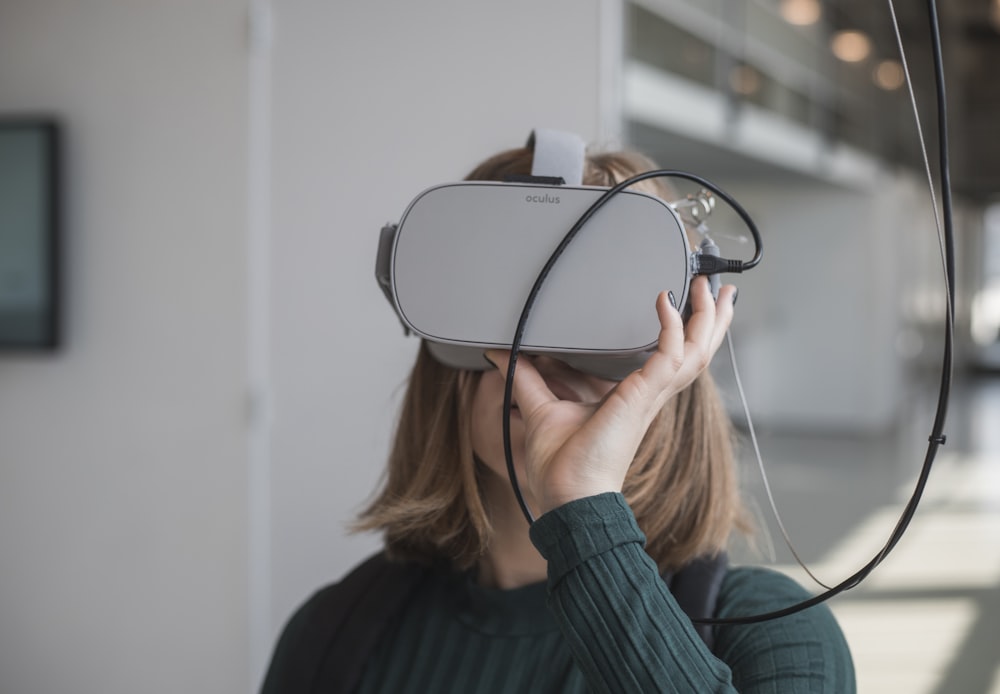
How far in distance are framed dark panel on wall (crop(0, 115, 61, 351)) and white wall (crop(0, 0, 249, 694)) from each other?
0.15ft

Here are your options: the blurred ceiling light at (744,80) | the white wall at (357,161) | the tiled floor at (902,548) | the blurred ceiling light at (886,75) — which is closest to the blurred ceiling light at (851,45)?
the blurred ceiling light at (886,75)

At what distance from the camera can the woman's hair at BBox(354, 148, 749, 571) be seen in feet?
2.93

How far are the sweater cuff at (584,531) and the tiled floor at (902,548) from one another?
0.77m

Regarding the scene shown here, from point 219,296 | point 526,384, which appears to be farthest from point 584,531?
point 219,296

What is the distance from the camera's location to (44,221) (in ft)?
6.82

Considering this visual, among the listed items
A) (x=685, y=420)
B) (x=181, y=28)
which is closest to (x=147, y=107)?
(x=181, y=28)

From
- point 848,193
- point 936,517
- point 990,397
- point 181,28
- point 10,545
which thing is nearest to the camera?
point 181,28

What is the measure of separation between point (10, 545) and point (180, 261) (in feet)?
2.95

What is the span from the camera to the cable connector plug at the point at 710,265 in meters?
0.70

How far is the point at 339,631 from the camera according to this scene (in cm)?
99

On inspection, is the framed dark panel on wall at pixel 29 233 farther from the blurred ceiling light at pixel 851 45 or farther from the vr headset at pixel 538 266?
the blurred ceiling light at pixel 851 45

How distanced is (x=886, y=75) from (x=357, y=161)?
7.07 meters

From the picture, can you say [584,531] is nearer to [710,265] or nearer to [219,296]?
[710,265]

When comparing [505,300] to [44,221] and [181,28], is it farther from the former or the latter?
[44,221]
